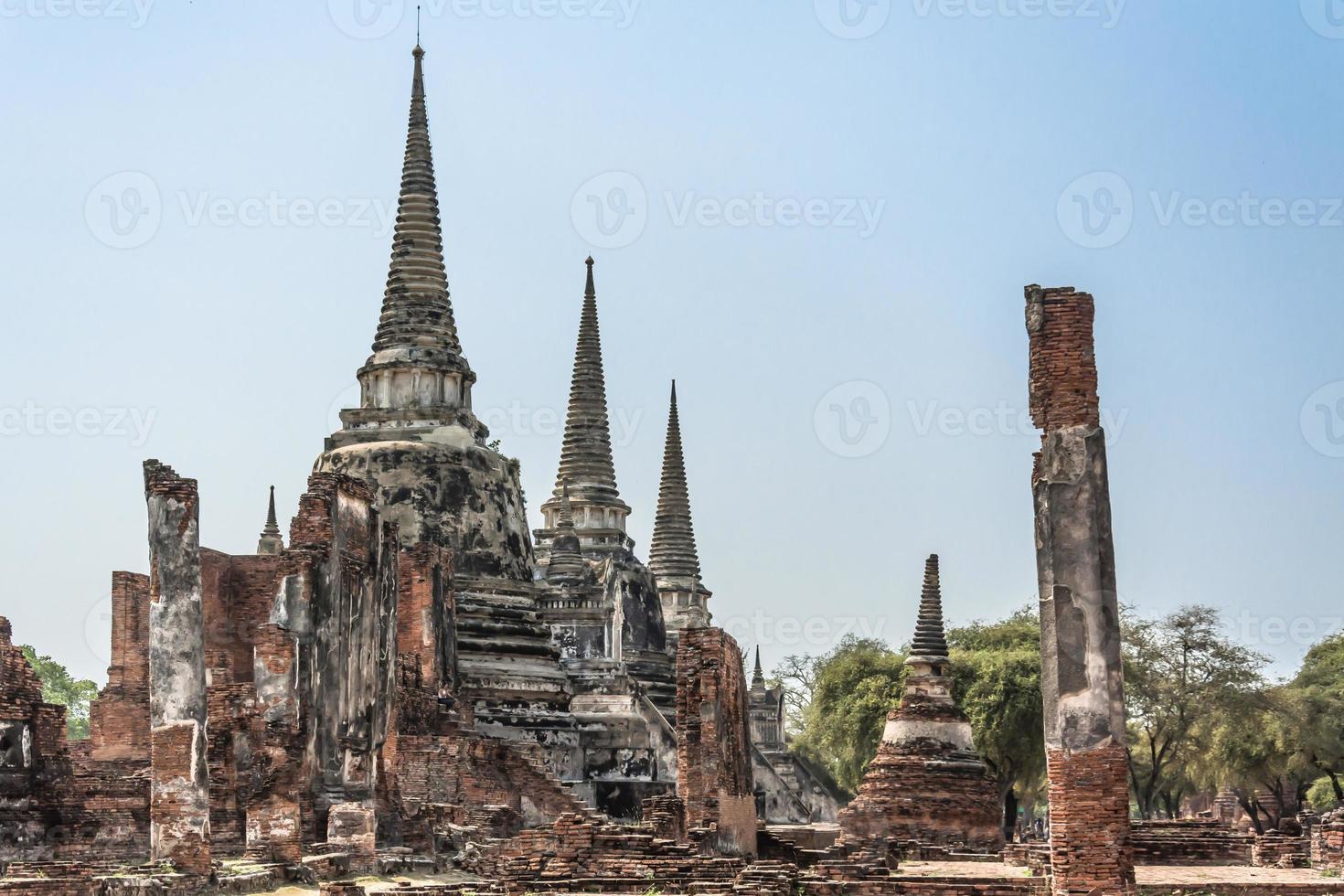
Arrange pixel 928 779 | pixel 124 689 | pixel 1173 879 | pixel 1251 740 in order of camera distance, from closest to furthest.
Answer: pixel 1173 879 → pixel 928 779 → pixel 124 689 → pixel 1251 740

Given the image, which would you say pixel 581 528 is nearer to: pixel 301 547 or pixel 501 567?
pixel 501 567

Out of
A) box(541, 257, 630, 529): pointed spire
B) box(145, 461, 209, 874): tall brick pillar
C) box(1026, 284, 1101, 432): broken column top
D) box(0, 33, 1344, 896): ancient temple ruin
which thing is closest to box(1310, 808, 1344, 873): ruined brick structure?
box(0, 33, 1344, 896): ancient temple ruin

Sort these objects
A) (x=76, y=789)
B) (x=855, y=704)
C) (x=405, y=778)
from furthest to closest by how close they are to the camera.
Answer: (x=855, y=704) → (x=405, y=778) → (x=76, y=789)

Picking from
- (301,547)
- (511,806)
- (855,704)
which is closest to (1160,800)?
(855,704)

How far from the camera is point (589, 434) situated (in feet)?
183

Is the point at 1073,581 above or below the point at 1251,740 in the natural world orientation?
above

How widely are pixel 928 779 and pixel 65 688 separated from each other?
39458mm

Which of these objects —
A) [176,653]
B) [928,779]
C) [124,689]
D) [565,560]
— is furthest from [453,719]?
[565,560]

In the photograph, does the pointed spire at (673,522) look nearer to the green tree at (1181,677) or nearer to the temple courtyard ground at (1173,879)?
the green tree at (1181,677)

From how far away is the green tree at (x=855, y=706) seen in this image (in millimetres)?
52188

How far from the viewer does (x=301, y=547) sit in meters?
27.3

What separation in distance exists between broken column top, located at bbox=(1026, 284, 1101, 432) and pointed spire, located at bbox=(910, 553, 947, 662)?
14711mm

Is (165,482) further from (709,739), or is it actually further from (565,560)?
(565,560)

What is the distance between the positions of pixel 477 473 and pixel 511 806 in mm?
8705
